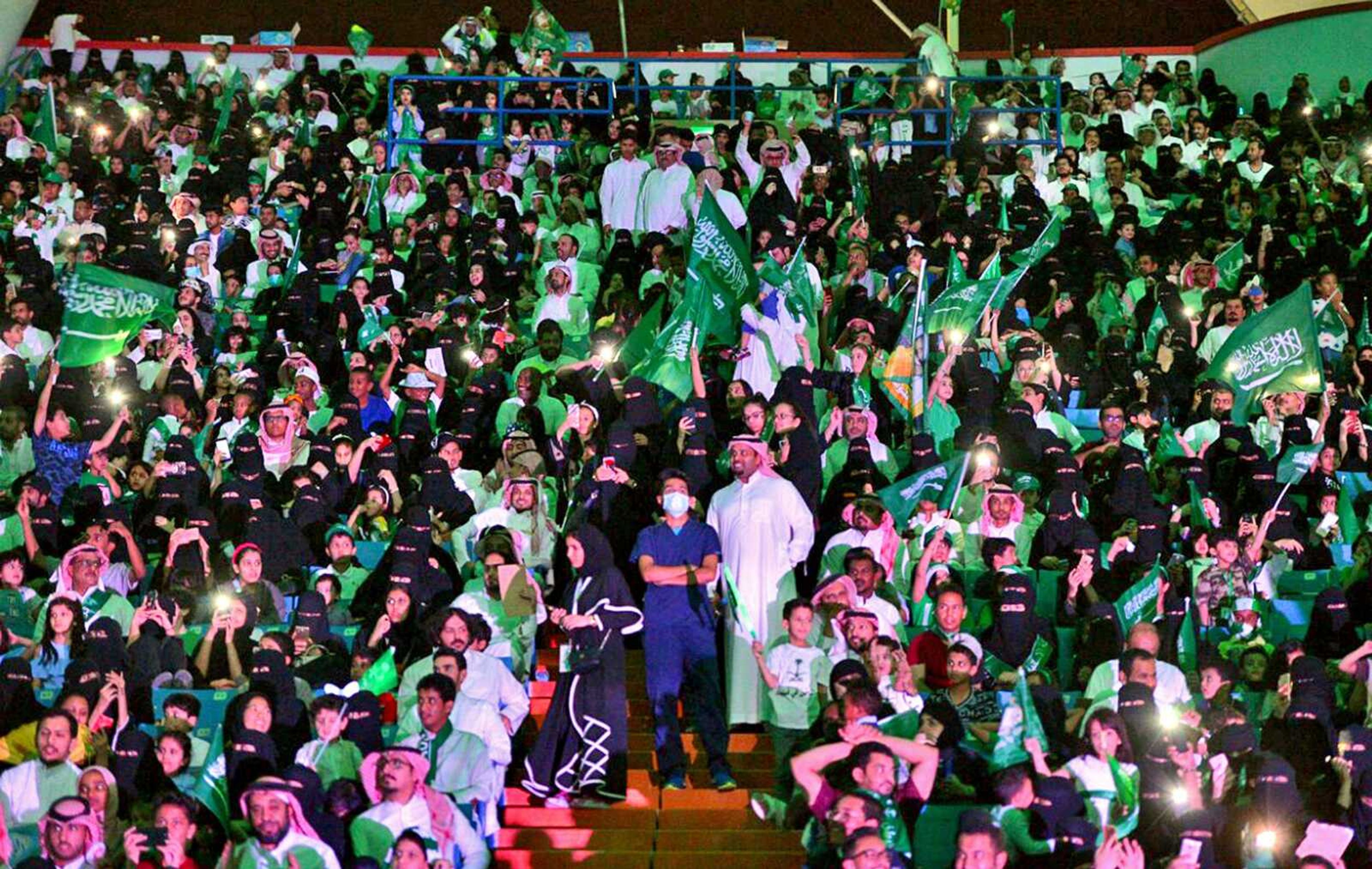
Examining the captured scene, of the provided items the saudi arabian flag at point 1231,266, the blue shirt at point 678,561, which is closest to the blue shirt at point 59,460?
the blue shirt at point 678,561

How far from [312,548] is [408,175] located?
8.12 m

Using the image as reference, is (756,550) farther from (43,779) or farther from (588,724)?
(43,779)

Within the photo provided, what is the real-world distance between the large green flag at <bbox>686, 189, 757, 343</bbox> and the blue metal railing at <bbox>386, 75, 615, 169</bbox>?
6.68 metres

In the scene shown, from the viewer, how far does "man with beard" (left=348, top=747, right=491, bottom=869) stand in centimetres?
1112

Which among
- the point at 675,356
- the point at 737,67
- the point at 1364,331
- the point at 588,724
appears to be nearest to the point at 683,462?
the point at 675,356

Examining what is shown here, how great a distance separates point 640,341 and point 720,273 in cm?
78

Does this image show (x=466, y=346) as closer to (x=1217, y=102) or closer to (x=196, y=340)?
(x=196, y=340)

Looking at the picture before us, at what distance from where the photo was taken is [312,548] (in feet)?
49.2

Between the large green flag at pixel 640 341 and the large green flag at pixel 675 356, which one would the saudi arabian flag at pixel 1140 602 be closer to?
the large green flag at pixel 675 356

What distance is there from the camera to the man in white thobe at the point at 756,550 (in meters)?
13.1

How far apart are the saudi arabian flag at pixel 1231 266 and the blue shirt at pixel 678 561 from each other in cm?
896

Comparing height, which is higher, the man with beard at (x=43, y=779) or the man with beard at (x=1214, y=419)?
the man with beard at (x=1214, y=419)

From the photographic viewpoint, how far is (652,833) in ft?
40.3

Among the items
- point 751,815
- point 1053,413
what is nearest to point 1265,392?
point 1053,413
